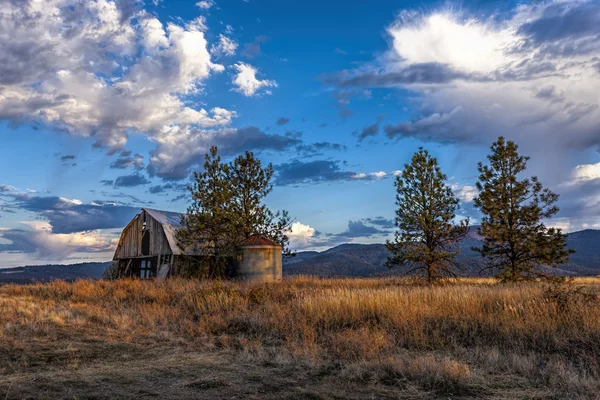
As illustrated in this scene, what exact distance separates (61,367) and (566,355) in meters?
9.13

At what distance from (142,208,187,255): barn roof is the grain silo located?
223 inches

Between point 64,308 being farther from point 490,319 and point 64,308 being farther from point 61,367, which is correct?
point 490,319

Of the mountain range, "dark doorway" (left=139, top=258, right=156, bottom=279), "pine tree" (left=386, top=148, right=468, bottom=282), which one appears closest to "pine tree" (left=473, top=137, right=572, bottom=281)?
"pine tree" (left=386, top=148, right=468, bottom=282)

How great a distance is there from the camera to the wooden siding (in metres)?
32.7

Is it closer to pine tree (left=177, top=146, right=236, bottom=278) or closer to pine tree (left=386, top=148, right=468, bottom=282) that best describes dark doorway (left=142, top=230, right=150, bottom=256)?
pine tree (left=177, top=146, right=236, bottom=278)

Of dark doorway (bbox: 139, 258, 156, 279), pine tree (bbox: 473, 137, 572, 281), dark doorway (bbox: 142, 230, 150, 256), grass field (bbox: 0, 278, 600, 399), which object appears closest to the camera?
grass field (bbox: 0, 278, 600, 399)

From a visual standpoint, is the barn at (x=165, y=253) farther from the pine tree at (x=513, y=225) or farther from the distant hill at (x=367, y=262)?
the distant hill at (x=367, y=262)

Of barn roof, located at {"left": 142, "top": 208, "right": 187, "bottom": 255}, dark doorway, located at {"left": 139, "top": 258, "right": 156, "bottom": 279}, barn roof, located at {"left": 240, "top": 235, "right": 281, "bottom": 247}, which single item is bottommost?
dark doorway, located at {"left": 139, "top": 258, "right": 156, "bottom": 279}

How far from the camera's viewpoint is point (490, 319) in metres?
10.1

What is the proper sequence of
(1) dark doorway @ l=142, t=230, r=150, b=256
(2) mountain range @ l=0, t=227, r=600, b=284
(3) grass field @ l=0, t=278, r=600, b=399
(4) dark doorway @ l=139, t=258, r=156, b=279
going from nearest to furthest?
(3) grass field @ l=0, t=278, r=600, b=399
(4) dark doorway @ l=139, t=258, r=156, b=279
(1) dark doorway @ l=142, t=230, r=150, b=256
(2) mountain range @ l=0, t=227, r=600, b=284

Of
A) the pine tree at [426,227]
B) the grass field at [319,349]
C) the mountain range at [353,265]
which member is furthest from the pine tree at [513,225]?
the mountain range at [353,265]

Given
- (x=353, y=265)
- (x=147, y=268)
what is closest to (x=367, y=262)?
(x=353, y=265)

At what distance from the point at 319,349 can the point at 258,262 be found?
20.0 m

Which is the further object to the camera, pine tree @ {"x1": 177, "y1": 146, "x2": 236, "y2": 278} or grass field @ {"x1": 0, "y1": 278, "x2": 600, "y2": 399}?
pine tree @ {"x1": 177, "y1": 146, "x2": 236, "y2": 278}
